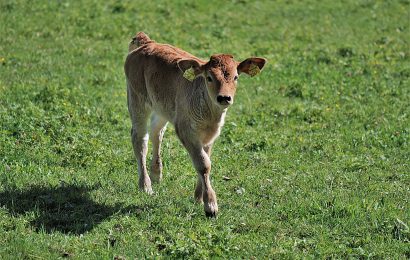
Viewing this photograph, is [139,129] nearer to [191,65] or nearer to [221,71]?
[191,65]

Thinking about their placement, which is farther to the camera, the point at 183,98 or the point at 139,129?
the point at 139,129

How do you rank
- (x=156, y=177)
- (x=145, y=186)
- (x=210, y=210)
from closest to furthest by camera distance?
1. (x=210, y=210)
2. (x=145, y=186)
3. (x=156, y=177)

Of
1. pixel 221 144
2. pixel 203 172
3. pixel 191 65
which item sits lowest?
pixel 221 144

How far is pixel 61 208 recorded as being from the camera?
32.6ft

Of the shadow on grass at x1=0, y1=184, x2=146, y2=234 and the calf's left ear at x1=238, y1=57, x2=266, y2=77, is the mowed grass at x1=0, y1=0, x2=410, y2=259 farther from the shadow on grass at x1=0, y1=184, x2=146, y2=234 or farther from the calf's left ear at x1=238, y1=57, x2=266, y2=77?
the calf's left ear at x1=238, y1=57, x2=266, y2=77

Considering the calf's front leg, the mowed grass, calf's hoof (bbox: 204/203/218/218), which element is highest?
the calf's front leg

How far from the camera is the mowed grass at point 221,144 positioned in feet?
29.5

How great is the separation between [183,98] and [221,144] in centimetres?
300

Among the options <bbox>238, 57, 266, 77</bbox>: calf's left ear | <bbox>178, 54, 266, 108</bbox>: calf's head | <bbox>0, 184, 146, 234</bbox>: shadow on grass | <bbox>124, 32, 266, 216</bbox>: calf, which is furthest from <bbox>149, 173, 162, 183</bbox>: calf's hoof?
<bbox>238, 57, 266, 77</bbox>: calf's left ear

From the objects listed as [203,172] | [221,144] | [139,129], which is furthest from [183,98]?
[221,144]

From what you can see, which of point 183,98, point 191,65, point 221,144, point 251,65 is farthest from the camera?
point 221,144

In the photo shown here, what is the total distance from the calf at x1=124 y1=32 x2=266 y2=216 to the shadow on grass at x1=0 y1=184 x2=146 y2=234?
993 mm

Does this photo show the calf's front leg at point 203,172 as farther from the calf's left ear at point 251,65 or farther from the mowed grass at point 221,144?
the calf's left ear at point 251,65

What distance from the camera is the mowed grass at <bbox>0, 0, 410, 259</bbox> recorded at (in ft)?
29.5
